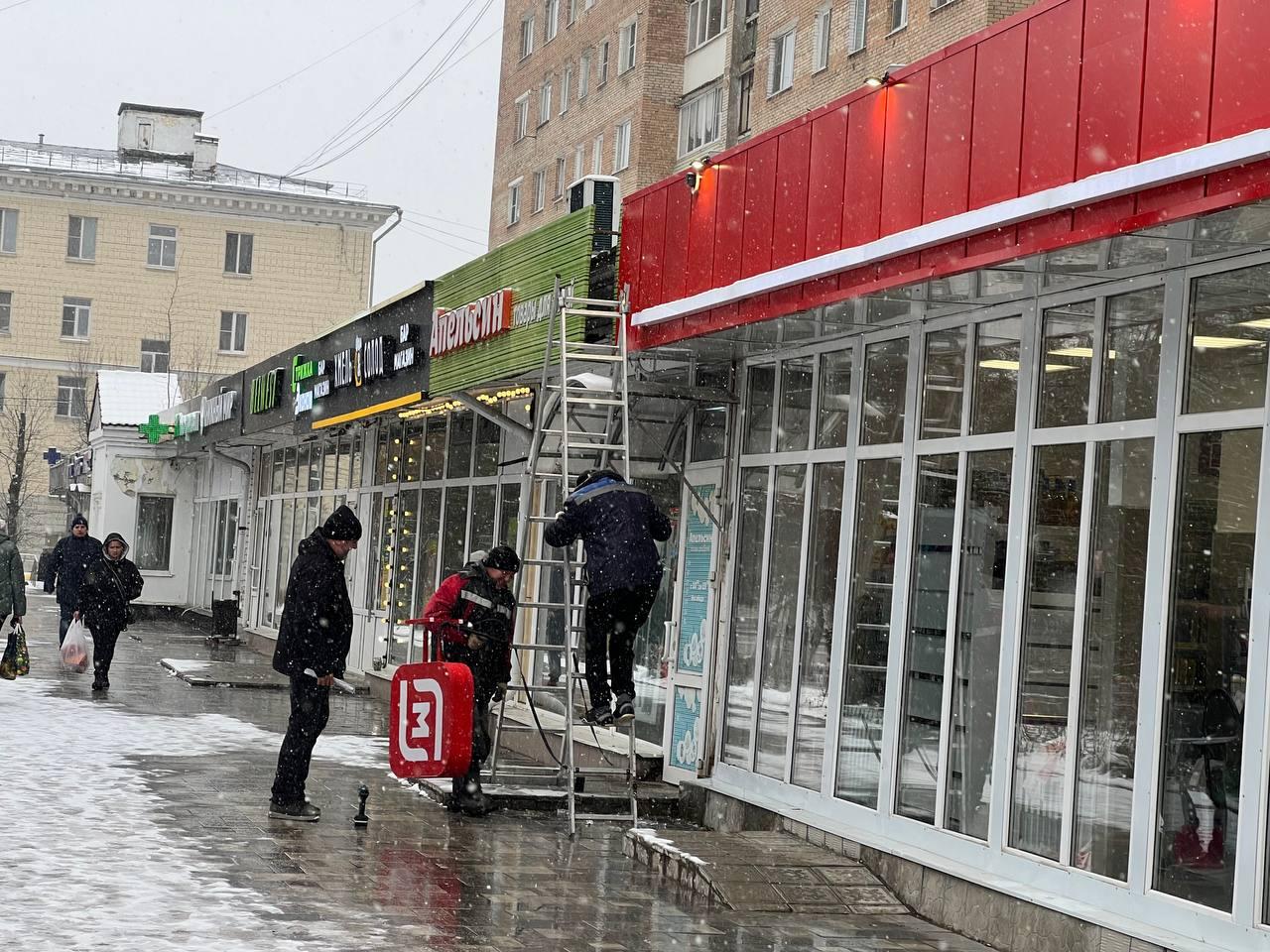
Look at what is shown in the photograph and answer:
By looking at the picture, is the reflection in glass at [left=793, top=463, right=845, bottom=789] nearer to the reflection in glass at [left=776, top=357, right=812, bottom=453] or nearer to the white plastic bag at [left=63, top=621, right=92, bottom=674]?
the reflection in glass at [left=776, top=357, right=812, bottom=453]

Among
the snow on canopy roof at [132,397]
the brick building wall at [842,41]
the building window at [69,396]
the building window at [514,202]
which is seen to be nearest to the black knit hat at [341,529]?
the brick building wall at [842,41]

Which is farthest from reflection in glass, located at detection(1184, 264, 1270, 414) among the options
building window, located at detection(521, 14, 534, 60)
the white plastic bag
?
building window, located at detection(521, 14, 534, 60)

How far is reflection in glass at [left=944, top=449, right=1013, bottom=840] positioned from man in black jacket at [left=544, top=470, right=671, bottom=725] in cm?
200

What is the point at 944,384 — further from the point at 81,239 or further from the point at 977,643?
the point at 81,239

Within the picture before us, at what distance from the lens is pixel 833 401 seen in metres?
10.8

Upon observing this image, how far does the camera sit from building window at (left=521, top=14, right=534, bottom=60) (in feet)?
190

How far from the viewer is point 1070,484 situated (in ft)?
27.1

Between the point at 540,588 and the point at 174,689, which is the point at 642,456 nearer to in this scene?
the point at 540,588

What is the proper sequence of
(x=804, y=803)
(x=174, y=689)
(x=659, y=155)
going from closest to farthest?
1. (x=804, y=803)
2. (x=174, y=689)
3. (x=659, y=155)

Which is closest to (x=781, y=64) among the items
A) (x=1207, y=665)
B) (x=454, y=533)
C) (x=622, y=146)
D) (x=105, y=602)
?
(x=622, y=146)

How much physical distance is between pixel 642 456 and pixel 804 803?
355 centimetres

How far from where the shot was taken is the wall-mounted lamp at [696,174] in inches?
422

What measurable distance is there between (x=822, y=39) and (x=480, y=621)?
27509 millimetres

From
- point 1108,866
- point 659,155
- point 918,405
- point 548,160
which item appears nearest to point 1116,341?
point 918,405
